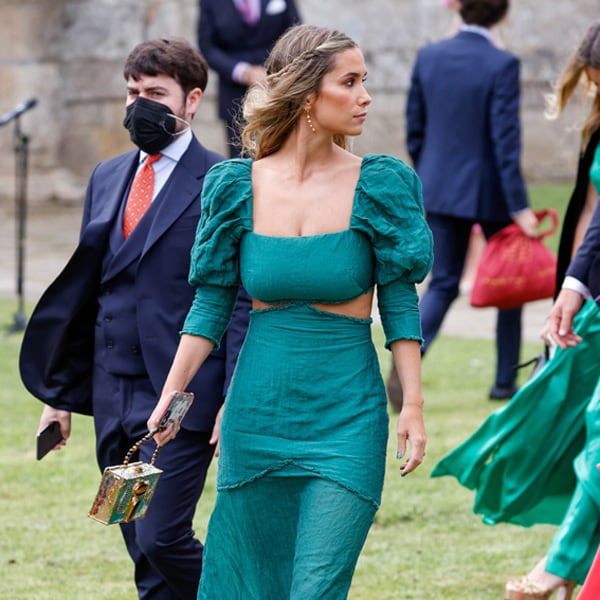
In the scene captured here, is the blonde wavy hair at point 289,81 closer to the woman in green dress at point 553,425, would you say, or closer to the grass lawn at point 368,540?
the woman in green dress at point 553,425

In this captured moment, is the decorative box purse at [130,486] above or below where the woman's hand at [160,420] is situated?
below

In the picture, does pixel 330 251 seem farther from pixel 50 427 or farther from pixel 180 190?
pixel 50 427

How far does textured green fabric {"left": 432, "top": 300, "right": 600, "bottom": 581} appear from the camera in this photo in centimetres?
552

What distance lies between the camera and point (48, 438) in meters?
4.64

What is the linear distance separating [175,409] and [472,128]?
4830 mm

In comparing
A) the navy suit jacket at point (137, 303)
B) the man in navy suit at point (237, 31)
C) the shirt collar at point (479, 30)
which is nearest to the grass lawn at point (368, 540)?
the navy suit jacket at point (137, 303)

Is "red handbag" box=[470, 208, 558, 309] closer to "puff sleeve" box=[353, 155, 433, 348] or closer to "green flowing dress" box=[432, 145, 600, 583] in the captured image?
"green flowing dress" box=[432, 145, 600, 583]

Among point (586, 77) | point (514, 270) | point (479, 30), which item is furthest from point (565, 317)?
point (479, 30)

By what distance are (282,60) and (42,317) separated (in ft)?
4.10

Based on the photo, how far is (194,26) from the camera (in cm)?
1920

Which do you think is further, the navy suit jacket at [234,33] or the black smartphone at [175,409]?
the navy suit jacket at [234,33]

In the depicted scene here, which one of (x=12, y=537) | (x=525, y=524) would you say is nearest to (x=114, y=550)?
(x=12, y=537)

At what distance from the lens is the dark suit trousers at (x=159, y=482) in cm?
428

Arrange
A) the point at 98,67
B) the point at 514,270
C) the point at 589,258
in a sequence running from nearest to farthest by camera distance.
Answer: the point at 589,258, the point at 514,270, the point at 98,67
